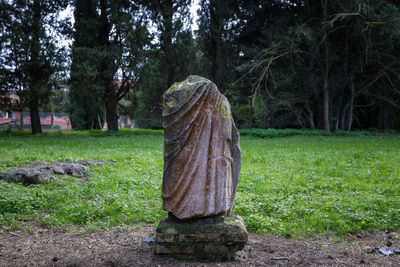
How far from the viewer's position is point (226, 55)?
26016 mm

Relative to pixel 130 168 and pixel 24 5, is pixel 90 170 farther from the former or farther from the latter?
pixel 24 5

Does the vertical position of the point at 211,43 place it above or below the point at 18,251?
above

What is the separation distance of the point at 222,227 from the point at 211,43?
2445 cm

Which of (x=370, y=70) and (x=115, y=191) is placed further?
(x=370, y=70)

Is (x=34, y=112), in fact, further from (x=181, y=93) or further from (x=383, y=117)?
(x=383, y=117)

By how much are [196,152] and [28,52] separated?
64.7 ft

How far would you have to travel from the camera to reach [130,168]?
8922 mm

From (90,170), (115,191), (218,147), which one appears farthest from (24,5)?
(218,147)

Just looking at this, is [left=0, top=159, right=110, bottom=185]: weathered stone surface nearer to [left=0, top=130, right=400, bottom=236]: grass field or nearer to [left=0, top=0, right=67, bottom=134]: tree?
[left=0, top=130, right=400, bottom=236]: grass field

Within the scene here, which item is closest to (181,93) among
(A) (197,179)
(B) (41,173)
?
(A) (197,179)

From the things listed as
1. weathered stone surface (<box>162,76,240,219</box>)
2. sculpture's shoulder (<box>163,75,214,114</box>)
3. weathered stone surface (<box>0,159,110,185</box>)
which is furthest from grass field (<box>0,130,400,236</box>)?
sculpture's shoulder (<box>163,75,214,114</box>)

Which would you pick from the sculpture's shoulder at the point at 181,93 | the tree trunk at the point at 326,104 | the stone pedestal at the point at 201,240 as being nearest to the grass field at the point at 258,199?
the stone pedestal at the point at 201,240

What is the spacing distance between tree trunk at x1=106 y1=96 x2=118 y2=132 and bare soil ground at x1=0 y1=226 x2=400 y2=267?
64.6 ft

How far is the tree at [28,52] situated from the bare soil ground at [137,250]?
17.2 metres
